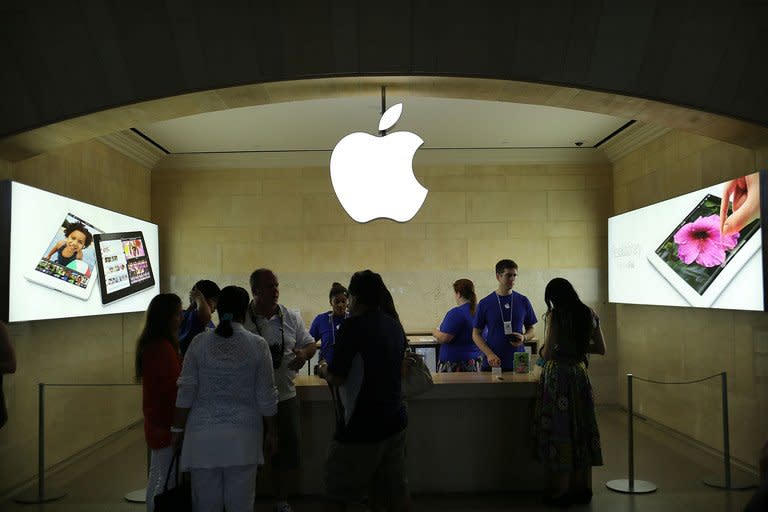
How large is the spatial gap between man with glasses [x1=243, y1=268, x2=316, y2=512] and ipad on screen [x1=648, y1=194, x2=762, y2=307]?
3.08m

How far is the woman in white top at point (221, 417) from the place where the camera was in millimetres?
2678

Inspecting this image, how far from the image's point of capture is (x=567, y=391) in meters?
3.96

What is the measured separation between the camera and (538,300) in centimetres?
834

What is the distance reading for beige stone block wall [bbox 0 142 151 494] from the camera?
187 inches

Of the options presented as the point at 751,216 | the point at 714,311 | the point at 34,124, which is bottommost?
the point at 714,311

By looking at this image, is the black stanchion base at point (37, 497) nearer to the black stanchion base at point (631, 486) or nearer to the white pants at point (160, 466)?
the white pants at point (160, 466)

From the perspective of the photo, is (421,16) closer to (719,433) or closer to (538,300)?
(719,433)

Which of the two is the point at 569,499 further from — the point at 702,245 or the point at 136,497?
the point at 136,497

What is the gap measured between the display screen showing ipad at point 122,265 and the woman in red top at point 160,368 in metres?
3.21

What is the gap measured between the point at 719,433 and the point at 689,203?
72.2 inches

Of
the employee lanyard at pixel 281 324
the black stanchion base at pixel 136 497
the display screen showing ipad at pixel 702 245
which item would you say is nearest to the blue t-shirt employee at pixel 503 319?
the display screen showing ipad at pixel 702 245

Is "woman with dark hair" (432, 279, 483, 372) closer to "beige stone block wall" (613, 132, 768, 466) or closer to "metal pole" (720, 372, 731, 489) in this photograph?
"metal pole" (720, 372, 731, 489)

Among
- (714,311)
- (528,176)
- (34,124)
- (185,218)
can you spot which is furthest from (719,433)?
(185,218)

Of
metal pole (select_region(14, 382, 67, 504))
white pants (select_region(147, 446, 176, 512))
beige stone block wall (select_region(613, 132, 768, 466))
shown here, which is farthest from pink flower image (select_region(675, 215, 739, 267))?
metal pole (select_region(14, 382, 67, 504))
